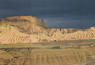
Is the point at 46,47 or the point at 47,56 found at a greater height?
the point at 46,47

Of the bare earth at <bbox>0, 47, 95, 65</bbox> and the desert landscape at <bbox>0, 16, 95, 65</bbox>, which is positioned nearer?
the bare earth at <bbox>0, 47, 95, 65</bbox>

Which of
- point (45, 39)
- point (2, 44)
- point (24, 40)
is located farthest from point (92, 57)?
point (2, 44)

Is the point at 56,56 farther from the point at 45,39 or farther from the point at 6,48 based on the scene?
the point at 6,48

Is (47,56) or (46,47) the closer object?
(47,56)

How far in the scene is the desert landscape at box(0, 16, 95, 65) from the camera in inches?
469

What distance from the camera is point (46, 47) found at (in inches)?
528

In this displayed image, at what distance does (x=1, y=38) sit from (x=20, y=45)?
4.92ft

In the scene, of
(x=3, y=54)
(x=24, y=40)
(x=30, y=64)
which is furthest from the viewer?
(x=24, y=40)

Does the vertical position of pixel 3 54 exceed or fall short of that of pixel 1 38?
it falls short

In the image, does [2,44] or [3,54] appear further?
[2,44]

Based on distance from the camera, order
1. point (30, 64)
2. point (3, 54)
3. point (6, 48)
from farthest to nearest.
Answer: point (6, 48) < point (3, 54) < point (30, 64)

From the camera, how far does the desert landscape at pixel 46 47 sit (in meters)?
11.9

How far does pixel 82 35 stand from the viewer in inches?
609

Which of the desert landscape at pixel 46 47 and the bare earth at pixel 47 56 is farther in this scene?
the desert landscape at pixel 46 47
